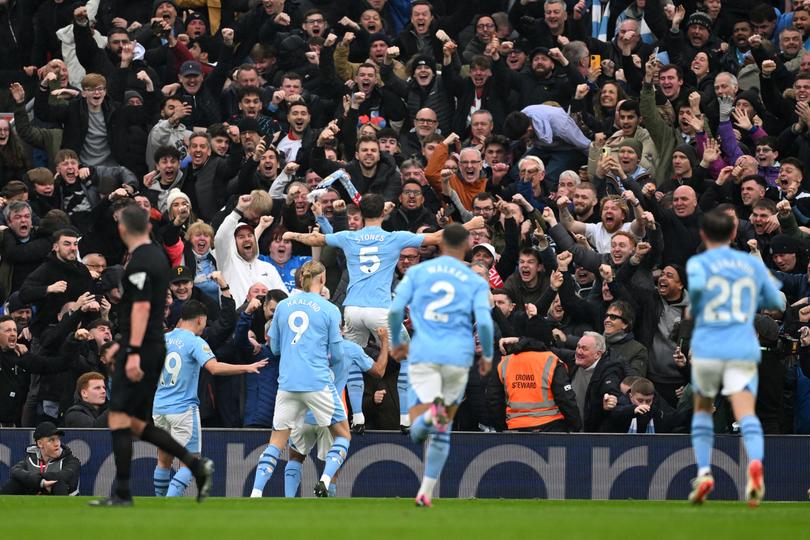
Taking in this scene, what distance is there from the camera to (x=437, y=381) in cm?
1330

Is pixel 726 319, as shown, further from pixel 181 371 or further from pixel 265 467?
pixel 181 371

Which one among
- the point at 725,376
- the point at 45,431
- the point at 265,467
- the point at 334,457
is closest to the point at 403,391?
the point at 334,457

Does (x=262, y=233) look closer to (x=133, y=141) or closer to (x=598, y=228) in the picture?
(x=133, y=141)

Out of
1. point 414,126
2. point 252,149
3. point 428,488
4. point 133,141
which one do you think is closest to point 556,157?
point 414,126

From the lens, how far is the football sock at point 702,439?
12.4 m

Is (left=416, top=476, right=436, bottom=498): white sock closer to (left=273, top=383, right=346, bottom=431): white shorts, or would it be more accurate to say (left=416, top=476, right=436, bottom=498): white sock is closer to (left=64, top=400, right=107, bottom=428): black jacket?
(left=273, top=383, right=346, bottom=431): white shorts

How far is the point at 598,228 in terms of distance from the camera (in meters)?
20.0

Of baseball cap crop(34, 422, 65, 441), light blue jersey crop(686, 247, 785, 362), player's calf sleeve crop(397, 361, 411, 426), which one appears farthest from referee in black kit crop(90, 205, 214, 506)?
player's calf sleeve crop(397, 361, 411, 426)

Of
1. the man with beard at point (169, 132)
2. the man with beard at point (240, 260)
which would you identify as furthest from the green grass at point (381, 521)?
the man with beard at point (169, 132)

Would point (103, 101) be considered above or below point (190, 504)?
above

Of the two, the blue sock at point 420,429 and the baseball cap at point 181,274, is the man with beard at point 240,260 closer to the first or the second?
the baseball cap at point 181,274

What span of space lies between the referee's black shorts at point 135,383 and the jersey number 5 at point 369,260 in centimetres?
493

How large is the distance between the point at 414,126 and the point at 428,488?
33.0 ft

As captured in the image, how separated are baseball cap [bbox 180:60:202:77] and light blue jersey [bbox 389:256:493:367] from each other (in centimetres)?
1049
